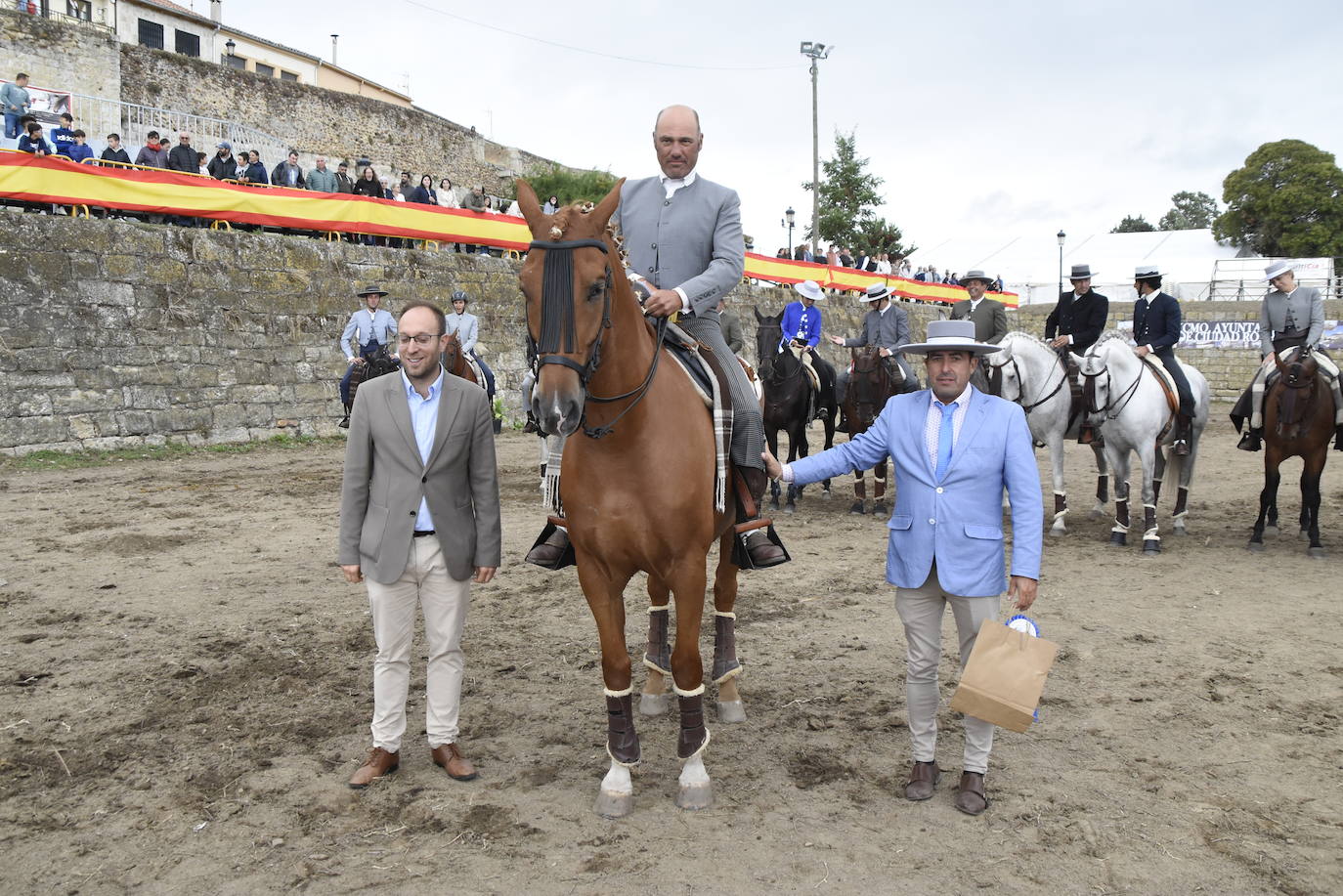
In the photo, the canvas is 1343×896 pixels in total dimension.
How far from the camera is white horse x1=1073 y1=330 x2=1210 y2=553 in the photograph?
357 inches

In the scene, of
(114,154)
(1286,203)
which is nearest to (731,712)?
(114,154)

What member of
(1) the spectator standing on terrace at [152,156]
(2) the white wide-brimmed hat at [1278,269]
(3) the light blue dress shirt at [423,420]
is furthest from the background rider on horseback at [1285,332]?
(1) the spectator standing on terrace at [152,156]

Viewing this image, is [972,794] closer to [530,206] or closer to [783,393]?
[530,206]

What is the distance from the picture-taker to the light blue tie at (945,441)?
3861mm

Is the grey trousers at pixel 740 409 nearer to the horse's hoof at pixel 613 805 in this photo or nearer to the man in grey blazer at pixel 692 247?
the man in grey blazer at pixel 692 247

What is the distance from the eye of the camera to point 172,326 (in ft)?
44.5

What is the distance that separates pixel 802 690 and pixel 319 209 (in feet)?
44.7

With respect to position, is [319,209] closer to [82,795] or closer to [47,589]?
[47,589]

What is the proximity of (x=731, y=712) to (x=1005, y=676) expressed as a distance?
1731 millimetres

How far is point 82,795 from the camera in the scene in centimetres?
387

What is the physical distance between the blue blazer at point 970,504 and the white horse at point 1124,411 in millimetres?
5882

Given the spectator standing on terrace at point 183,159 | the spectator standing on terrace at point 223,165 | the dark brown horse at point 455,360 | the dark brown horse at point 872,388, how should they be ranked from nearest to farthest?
the dark brown horse at point 872,388 < the dark brown horse at point 455,360 < the spectator standing on terrace at point 183,159 < the spectator standing on terrace at point 223,165

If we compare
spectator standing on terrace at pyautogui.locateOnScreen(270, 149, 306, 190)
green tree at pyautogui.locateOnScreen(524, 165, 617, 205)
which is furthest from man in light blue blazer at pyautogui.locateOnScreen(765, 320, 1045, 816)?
green tree at pyautogui.locateOnScreen(524, 165, 617, 205)

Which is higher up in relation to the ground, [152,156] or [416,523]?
[152,156]
